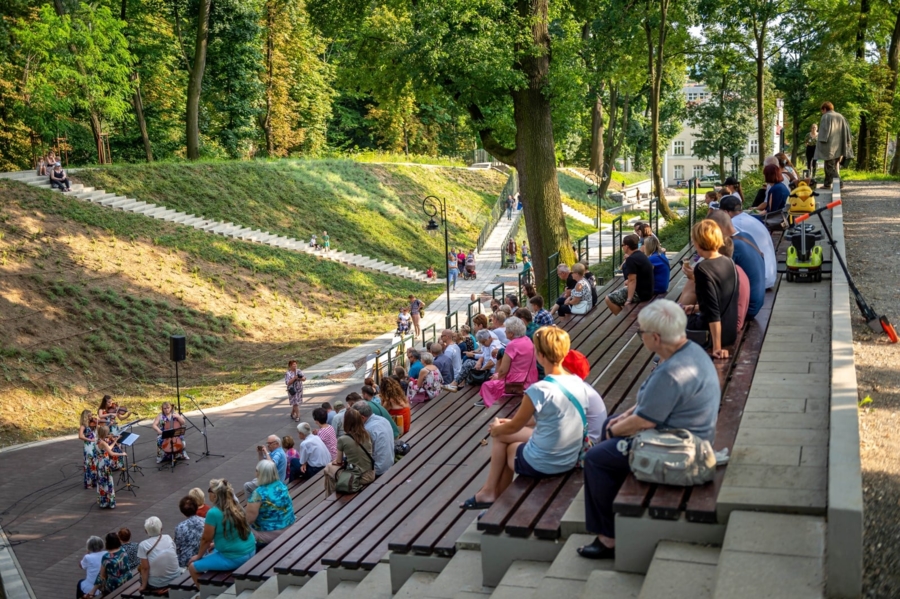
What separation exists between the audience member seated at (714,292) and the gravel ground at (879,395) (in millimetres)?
1278

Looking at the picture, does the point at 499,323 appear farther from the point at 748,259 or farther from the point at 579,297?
the point at 748,259

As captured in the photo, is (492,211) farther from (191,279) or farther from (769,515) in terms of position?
(769,515)

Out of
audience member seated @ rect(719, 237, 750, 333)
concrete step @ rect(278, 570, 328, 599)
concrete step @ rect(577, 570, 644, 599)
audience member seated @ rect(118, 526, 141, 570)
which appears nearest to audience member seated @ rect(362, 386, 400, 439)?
concrete step @ rect(278, 570, 328, 599)

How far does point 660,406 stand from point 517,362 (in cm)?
436

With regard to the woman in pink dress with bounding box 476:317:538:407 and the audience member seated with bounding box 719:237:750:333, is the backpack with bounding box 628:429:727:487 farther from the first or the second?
the woman in pink dress with bounding box 476:317:538:407

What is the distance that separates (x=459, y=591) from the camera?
227 inches

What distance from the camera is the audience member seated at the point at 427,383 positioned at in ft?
44.1

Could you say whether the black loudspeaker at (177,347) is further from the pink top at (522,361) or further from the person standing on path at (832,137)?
the person standing on path at (832,137)

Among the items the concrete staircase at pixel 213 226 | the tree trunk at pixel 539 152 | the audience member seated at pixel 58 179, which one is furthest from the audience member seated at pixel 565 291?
the audience member seated at pixel 58 179

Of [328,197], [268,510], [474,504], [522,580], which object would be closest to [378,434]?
[268,510]

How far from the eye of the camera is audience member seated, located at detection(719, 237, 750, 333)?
8422 mm

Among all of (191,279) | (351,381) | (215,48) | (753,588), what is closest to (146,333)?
(191,279)

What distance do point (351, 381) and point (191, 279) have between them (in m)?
9.28

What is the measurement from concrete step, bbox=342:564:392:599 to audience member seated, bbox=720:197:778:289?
16.4 ft
